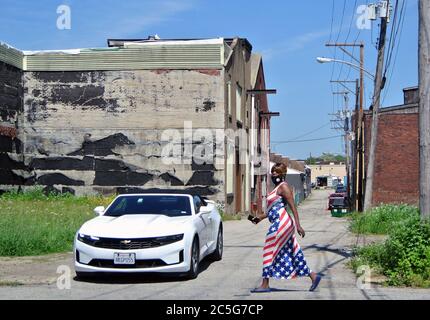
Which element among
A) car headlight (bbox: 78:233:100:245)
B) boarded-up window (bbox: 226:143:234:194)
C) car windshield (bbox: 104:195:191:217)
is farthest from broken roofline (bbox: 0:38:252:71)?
car headlight (bbox: 78:233:100:245)

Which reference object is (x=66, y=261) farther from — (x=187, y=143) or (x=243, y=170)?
(x=243, y=170)

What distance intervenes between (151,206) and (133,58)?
18214mm

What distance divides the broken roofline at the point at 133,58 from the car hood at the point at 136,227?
18.5m

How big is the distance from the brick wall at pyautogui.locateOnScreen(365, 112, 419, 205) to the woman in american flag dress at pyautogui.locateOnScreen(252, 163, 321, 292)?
A: 3110 cm

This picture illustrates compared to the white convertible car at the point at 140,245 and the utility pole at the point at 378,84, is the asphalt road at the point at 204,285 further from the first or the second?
the utility pole at the point at 378,84

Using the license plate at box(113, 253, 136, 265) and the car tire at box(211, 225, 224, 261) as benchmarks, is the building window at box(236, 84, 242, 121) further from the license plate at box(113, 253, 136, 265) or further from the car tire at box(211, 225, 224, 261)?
the license plate at box(113, 253, 136, 265)

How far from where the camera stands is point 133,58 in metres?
28.8

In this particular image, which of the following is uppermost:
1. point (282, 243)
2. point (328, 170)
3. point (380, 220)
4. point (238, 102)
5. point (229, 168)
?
point (238, 102)

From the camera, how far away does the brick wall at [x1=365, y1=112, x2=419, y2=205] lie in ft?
128

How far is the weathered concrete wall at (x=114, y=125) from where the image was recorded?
93.8 ft

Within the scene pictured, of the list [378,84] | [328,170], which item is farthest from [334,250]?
[328,170]

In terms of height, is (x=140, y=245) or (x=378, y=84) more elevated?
(x=378, y=84)

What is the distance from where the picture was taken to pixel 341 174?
161125 mm

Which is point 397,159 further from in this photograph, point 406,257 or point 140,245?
point 140,245
